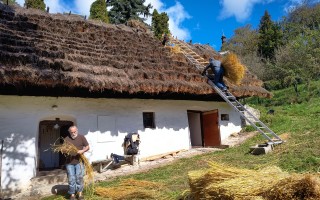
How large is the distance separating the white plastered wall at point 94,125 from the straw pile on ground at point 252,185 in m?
5.27

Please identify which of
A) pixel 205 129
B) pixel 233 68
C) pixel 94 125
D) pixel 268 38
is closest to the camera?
pixel 94 125

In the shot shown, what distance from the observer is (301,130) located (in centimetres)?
896

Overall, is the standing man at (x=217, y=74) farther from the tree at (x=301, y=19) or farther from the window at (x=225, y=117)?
the tree at (x=301, y=19)

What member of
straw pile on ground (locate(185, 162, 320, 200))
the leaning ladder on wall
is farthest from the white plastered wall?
straw pile on ground (locate(185, 162, 320, 200))

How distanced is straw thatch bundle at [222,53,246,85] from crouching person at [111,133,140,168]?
4070mm

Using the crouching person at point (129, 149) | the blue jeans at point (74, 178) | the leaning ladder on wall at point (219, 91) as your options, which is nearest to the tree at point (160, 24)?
the leaning ladder on wall at point (219, 91)

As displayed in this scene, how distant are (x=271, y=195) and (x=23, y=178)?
20.5 feet

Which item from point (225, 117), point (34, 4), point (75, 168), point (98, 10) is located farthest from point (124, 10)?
point (75, 168)

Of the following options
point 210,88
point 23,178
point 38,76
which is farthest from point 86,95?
point 210,88

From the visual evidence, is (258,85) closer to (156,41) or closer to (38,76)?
(156,41)

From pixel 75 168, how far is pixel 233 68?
668 centimetres

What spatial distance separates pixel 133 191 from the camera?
4770 mm

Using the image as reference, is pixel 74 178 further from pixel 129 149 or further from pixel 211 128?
pixel 211 128

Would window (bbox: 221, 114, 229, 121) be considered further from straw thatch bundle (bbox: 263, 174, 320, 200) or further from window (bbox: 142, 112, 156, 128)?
straw thatch bundle (bbox: 263, 174, 320, 200)
